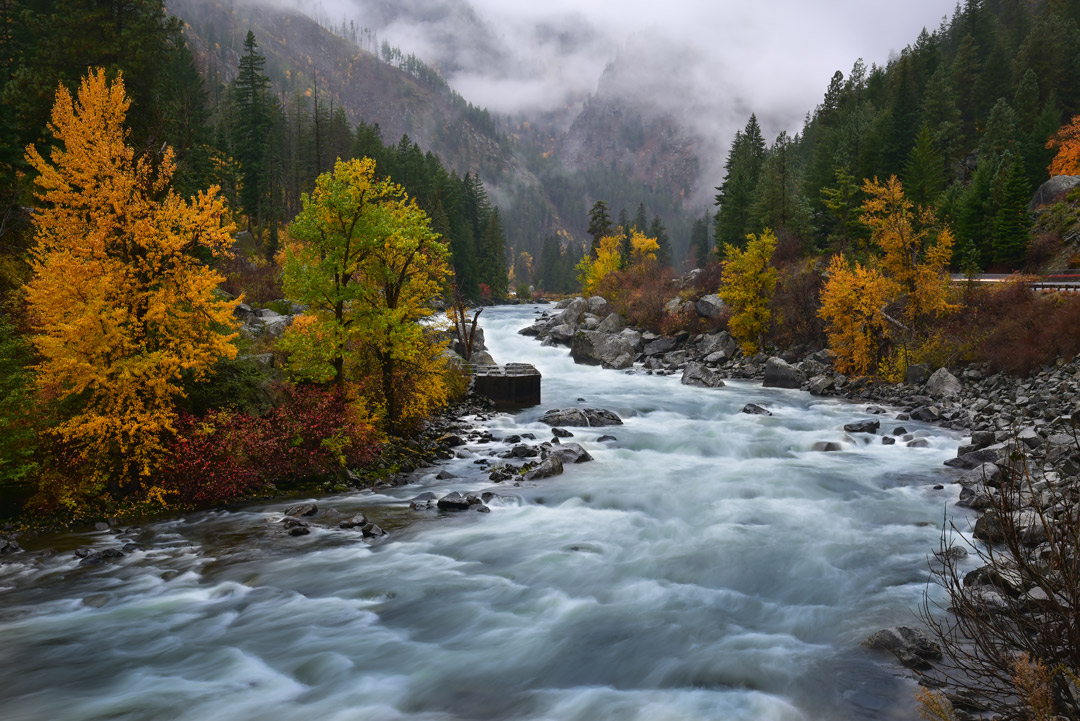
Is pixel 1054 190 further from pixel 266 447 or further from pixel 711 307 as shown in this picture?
pixel 266 447

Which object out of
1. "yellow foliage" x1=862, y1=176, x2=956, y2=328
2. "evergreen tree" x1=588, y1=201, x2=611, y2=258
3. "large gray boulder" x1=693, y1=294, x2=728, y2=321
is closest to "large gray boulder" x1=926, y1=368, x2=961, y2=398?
"yellow foliage" x1=862, y1=176, x2=956, y2=328

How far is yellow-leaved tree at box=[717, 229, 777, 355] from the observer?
43.7 m

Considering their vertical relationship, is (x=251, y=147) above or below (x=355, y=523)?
above

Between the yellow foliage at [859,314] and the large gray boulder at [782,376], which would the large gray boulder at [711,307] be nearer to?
the large gray boulder at [782,376]

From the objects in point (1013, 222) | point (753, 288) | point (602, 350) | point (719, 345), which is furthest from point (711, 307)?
point (1013, 222)

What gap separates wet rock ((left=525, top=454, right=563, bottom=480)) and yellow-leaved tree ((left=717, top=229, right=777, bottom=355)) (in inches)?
1153

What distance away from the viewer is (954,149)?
66688 millimetres

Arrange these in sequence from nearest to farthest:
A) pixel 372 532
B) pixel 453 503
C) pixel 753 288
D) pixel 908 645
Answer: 1. pixel 908 645
2. pixel 372 532
3. pixel 453 503
4. pixel 753 288

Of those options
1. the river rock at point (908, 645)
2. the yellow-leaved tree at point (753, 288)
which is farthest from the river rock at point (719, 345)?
the river rock at point (908, 645)

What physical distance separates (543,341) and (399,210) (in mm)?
35842

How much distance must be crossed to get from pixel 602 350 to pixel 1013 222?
105 ft

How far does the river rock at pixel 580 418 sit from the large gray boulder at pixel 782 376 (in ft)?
48.9

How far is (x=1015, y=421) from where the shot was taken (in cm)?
2142

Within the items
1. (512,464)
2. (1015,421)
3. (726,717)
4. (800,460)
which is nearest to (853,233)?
(1015,421)
